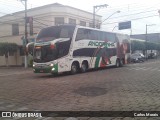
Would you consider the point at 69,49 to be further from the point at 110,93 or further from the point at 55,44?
the point at 110,93

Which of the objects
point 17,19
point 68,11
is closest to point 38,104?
point 68,11

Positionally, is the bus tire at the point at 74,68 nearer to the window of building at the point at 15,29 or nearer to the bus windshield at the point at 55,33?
the bus windshield at the point at 55,33

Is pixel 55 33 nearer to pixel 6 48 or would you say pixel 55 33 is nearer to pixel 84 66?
pixel 84 66

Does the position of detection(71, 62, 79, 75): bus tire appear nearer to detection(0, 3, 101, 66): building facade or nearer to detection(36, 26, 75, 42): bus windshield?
detection(36, 26, 75, 42): bus windshield

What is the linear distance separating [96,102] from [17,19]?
3524cm

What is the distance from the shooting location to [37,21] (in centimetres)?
3644

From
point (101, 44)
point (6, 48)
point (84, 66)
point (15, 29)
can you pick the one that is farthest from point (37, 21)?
point (84, 66)

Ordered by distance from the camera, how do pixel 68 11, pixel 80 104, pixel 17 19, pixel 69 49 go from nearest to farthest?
pixel 80 104, pixel 69 49, pixel 68 11, pixel 17 19

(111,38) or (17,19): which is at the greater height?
(17,19)

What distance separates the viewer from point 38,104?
7906 millimetres

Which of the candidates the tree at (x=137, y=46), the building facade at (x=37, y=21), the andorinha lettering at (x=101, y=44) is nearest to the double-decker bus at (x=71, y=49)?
the andorinha lettering at (x=101, y=44)

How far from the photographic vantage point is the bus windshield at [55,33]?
17.7 metres

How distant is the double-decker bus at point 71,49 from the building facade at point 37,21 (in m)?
12.7

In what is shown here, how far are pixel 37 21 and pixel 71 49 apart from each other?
64.4ft
